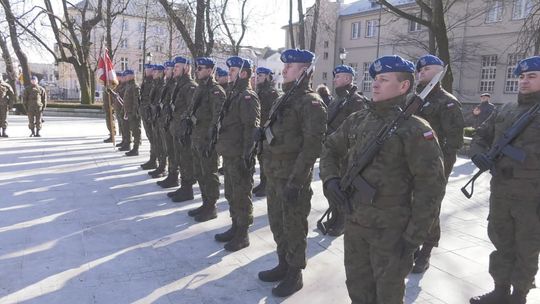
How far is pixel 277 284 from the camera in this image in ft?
14.0

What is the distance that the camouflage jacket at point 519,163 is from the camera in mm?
3566

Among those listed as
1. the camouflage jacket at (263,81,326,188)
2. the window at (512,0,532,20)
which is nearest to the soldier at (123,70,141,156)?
the camouflage jacket at (263,81,326,188)

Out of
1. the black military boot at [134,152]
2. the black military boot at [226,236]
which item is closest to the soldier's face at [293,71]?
the black military boot at [226,236]

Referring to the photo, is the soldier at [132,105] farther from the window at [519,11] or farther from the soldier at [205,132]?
the window at [519,11]

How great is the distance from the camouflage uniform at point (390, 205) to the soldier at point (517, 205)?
1.37 m

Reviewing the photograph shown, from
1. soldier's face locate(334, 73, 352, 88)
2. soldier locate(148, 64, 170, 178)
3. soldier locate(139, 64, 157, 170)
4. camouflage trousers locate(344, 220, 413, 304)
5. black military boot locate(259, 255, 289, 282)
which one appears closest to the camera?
camouflage trousers locate(344, 220, 413, 304)

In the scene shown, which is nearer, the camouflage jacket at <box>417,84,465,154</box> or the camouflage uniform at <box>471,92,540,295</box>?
the camouflage uniform at <box>471,92,540,295</box>

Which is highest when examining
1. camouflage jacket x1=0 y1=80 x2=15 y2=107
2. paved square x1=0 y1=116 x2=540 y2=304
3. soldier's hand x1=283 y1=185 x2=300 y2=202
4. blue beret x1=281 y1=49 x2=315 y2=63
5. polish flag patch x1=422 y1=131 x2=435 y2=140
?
blue beret x1=281 y1=49 x2=315 y2=63

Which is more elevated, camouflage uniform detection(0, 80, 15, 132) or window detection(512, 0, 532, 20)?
window detection(512, 0, 532, 20)

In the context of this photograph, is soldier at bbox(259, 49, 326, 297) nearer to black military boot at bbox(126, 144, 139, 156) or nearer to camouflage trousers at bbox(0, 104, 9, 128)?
black military boot at bbox(126, 144, 139, 156)

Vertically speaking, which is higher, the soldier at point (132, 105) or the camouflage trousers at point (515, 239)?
the soldier at point (132, 105)

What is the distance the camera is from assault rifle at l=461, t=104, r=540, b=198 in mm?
3551

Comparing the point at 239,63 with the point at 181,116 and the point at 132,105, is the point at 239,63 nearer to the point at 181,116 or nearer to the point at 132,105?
the point at 181,116

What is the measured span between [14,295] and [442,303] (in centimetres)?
387
